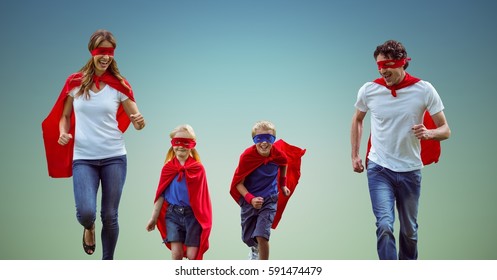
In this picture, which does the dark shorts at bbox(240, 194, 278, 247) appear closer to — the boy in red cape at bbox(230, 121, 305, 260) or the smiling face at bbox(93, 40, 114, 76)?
the boy in red cape at bbox(230, 121, 305, 260)

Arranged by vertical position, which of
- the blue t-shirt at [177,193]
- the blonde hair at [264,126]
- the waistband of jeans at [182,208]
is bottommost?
the waistband of jeans at [182,208]

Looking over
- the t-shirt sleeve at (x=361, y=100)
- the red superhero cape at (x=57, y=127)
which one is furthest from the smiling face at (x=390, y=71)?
the red superhero cape at (x=57, y=127)

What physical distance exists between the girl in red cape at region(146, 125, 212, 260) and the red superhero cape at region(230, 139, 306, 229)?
15.9 inches

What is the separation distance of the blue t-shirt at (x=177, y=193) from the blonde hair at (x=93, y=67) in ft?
3.64

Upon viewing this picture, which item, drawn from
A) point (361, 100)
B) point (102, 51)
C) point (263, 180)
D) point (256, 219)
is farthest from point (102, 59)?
point (361, 100)

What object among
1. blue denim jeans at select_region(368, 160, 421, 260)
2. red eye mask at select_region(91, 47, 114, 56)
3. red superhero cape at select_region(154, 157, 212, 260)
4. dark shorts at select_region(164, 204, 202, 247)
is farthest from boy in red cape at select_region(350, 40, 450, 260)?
red eye mask at select_region(91, 47, 114, 56)

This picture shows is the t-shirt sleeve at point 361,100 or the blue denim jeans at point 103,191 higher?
the t-shirt sleeve at point 361,100

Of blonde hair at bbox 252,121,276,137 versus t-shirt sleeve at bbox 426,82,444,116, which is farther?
blonde hair at bbox 252,121,276,137

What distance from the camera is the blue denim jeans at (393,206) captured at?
22.4 ft

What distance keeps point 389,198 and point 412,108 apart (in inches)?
33.0

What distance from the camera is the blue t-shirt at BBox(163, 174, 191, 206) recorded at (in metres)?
7.87

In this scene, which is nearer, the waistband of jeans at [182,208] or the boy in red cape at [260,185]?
the waistband of jeans at [182,208]

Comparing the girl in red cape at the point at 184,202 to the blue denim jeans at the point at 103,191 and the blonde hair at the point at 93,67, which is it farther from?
the blonde hair at the point at 93,67

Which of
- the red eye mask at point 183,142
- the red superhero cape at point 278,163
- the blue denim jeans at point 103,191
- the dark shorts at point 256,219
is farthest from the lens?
the red superhero cape at point 278,163
